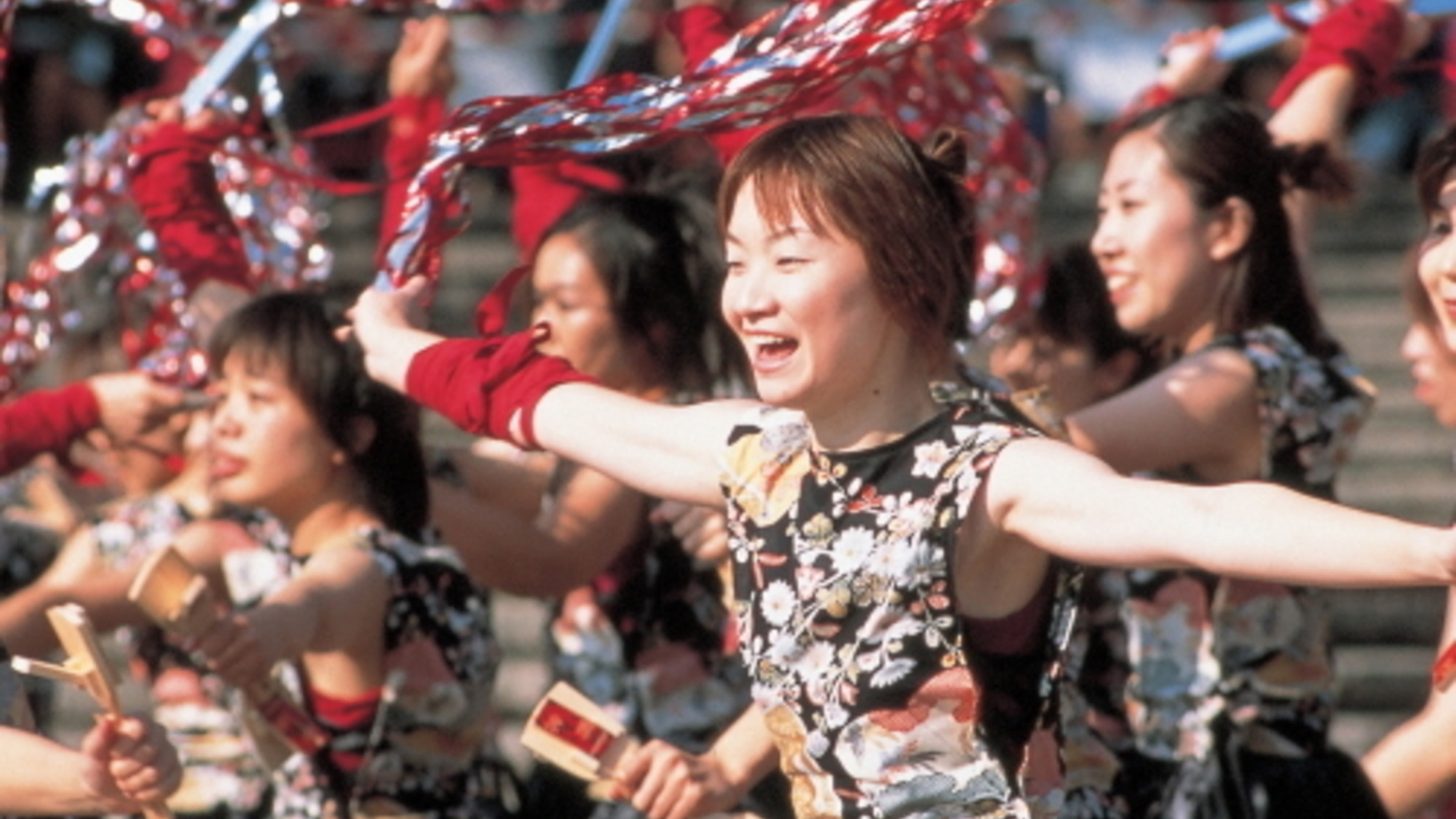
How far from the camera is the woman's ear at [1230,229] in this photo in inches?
155

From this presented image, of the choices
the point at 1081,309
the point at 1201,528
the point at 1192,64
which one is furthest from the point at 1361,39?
the point at 1201,528

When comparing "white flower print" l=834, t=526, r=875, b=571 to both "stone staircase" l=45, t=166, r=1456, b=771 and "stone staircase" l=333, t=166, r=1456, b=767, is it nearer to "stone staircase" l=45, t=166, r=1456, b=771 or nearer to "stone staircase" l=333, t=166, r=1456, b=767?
"stone staircase" l=333, t=166, r=1456, b=767

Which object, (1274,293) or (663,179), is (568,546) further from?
(1274,293)

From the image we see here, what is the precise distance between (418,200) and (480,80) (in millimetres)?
6703

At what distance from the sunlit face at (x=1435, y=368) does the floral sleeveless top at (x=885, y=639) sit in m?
0.95

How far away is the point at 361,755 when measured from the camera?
3.83 metres

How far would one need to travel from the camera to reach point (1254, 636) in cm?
391

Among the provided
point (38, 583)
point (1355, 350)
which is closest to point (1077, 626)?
point (38, 583)

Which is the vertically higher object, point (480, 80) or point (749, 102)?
point (749, 102)

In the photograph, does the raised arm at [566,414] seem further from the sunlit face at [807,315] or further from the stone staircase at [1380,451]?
the stone staircase at [1380,451]

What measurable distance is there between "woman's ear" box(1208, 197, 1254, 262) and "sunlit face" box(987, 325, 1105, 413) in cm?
59

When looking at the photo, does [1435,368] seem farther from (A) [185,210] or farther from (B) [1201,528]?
(A) [185,210]

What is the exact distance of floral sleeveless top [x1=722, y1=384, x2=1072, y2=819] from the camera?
8.72 feet

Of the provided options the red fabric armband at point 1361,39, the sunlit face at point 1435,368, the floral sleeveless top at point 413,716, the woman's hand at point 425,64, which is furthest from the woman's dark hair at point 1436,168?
the woman's hand at point 425,64
